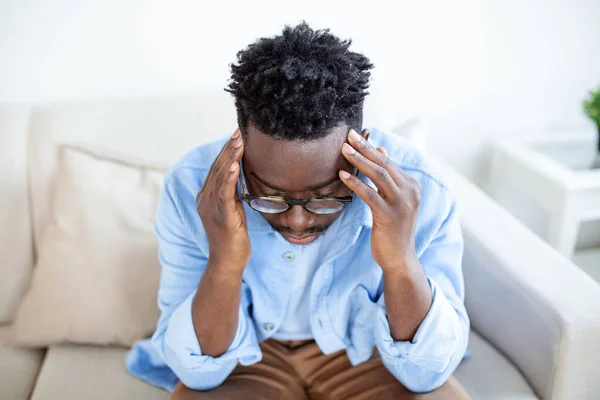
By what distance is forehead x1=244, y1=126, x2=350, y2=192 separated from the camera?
83 centimetres

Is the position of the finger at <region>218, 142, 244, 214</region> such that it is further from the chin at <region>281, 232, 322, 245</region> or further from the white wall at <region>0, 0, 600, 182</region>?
the white wall at <region>0, 0, 600, 182</region>

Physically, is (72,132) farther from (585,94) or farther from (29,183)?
(585,94)

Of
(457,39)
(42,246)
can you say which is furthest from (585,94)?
(42,246)

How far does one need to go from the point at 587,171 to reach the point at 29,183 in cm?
157

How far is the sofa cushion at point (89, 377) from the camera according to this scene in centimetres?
119

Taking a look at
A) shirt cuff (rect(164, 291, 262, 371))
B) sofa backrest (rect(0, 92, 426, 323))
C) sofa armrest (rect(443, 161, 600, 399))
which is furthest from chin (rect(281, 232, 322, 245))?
sofa backrest (rect(0, 92, 426, 323))

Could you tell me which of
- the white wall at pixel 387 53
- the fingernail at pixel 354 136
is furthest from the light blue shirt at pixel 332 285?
the white wall at pixel 387 53

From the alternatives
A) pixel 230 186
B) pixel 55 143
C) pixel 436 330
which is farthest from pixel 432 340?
pixel 55 143

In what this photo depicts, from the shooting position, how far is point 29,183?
57.7 inches

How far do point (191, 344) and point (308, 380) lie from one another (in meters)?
0.27

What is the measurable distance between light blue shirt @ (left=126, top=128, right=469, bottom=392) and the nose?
0.50 ft

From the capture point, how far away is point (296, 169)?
0.84 m

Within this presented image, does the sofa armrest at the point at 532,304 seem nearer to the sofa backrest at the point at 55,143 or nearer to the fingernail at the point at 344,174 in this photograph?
the sofa backrest at the point at 55,143

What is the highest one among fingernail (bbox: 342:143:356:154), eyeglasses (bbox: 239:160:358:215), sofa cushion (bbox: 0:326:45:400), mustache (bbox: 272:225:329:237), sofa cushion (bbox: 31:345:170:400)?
fingernail (bbox: 342:143:356:154)
